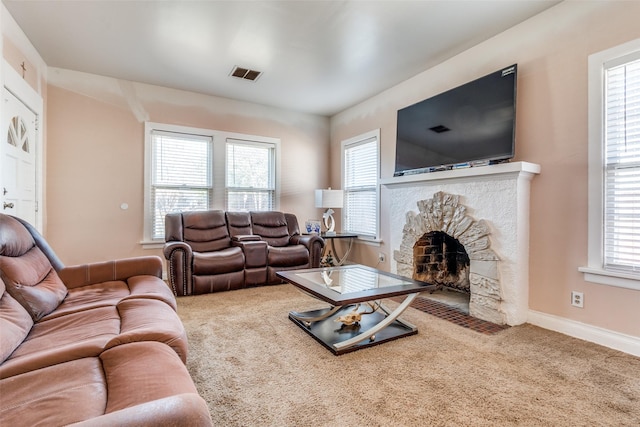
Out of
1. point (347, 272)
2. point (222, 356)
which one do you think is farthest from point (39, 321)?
point (347, 272)

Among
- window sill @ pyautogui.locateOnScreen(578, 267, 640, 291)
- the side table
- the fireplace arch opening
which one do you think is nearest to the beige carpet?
window sill @ pyautogui.locateOnScreen(578, 267, 640, 291)

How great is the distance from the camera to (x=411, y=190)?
12.3ft

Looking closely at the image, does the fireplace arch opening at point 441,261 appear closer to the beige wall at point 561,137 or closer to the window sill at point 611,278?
the beige wall at point 561,137

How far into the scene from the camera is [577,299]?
245 centimetres

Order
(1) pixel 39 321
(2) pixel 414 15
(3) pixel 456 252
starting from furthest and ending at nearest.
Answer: (3) pixel 456 252 < (2) pixel 414 15 < (1) pixel 39 321

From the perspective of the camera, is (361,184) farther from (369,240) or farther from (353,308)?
(353,308)

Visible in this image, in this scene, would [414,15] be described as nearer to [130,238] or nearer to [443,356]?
[443,356]

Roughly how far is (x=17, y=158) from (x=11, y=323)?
102 inches

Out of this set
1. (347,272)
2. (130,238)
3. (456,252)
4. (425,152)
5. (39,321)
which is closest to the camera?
(39,321)

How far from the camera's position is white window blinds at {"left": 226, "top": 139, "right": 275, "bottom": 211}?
494 cm

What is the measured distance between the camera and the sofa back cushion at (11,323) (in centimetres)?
118

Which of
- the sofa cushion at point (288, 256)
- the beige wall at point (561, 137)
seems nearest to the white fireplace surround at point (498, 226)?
the beige wall at point (561, 137)

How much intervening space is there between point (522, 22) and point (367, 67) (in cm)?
155

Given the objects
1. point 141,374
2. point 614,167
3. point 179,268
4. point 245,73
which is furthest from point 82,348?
point 245,73
